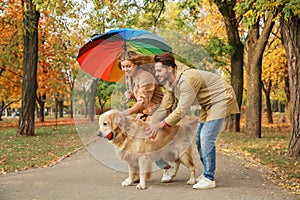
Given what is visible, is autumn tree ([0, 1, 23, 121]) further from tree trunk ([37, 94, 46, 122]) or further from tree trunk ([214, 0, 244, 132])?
tree trunk ([214, 0, 244, 132])

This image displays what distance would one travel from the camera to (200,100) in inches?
286

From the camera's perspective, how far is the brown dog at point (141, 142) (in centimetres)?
674

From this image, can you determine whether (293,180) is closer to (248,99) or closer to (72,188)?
(72,188)

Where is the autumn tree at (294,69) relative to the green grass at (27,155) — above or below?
above

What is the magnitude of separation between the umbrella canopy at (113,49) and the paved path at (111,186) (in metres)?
1.49

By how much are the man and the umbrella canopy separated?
21.5 inches

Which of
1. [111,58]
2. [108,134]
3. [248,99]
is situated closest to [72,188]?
[108,134]

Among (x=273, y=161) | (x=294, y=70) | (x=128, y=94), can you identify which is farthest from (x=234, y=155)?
(x=128, y=94)

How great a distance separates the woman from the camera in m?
7.21

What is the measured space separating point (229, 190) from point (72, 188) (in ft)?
8.97

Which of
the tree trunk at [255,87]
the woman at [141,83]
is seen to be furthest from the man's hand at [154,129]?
the tree trunk at [255,87]

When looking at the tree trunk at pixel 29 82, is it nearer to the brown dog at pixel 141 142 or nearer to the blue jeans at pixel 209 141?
the brown dog at pixel 141 142

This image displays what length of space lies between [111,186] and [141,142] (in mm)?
1203

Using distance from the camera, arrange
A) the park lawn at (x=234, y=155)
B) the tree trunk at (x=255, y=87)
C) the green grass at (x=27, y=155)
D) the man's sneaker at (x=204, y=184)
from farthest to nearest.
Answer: the tree trunk at (x=255, y=87) < the green grass at (x=27, y=155) < the park lawn at (x=234, y=155) < the man's sneaker at (x=204, y=184)
